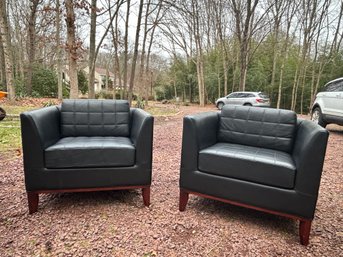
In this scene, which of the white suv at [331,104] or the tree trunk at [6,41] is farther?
the tree trunk at [6,41]

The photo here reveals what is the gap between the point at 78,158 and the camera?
184cm

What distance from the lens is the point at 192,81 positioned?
19.0 m

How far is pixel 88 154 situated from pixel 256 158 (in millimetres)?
1296

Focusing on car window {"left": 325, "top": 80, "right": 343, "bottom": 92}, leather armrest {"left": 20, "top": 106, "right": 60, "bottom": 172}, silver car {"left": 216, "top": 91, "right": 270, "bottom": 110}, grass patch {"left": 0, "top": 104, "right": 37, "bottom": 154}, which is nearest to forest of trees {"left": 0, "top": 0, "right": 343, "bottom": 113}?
silver car {"left": 216, "top": 91, "right": 270, "bottom": 110}

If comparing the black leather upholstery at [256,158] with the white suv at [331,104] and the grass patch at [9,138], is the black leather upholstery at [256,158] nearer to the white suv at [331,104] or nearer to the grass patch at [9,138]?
the grass patch at [9,138]

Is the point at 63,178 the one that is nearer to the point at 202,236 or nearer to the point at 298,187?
the point at 202,236

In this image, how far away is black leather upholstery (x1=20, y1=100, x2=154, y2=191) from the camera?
5.81 ft

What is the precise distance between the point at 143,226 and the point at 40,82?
1434cm

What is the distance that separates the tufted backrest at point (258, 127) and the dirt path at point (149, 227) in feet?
2.07

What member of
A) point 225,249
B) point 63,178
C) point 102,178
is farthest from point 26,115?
point 225,249

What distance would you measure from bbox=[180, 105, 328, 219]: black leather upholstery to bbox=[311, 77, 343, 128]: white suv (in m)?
3.93

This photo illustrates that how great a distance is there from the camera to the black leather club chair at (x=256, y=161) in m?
1.57

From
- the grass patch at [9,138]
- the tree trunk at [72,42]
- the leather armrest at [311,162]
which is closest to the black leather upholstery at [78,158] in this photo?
the leather armrest at [311,162]

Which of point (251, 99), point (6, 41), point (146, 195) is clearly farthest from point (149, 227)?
point (251, 99)
